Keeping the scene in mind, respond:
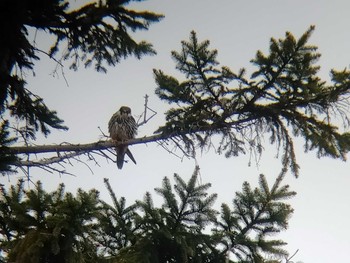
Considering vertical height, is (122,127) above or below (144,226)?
above

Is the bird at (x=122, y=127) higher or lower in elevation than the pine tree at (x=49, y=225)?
higher

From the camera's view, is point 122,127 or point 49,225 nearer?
point 49,225

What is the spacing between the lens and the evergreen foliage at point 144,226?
405 cm

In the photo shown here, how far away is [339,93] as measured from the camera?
3.30 m

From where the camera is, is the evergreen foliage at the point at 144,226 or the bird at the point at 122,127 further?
the bird at the point at 122,127

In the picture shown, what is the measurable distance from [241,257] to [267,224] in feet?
1.90

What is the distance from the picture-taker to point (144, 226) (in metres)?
5.26

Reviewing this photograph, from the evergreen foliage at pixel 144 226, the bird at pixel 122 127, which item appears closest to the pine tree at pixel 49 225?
the evergreen foliage at pixel 144 226

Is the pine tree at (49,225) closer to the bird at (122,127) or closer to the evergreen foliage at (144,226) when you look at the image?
the evergreen foliage at (144,226)

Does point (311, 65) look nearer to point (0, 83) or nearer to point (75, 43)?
point (75, 43)

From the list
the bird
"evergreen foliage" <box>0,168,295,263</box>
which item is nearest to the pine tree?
"evergreen foliage" <box>0,168,295,263</box>

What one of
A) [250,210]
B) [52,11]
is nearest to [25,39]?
[52,11]

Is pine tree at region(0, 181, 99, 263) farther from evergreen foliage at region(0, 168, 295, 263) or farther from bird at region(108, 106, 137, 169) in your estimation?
bird at region(108, 106, 137, 169)

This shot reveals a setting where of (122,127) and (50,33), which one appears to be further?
(122,127)
